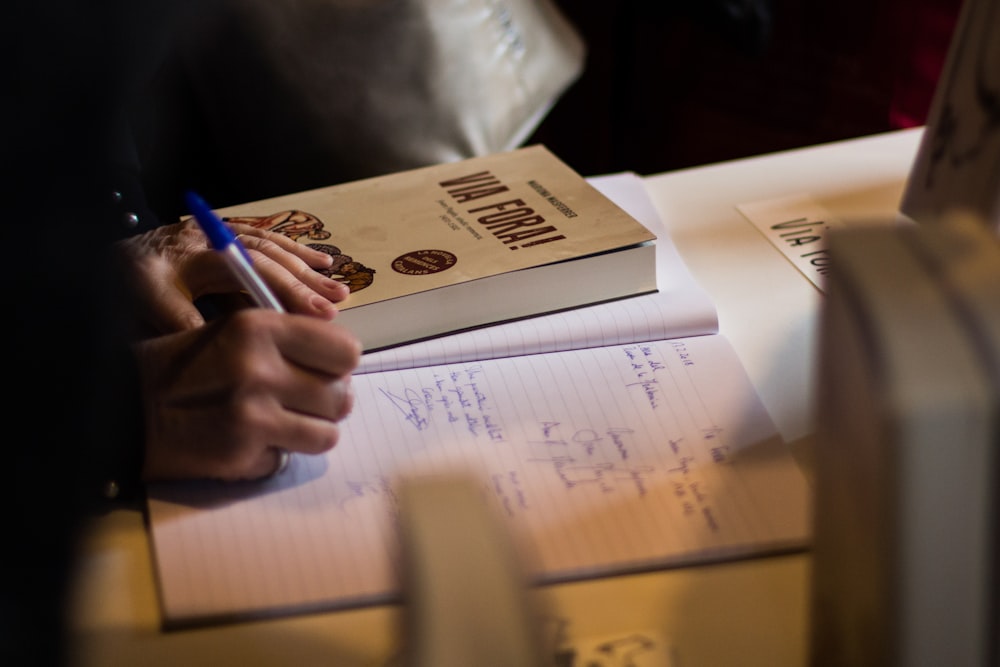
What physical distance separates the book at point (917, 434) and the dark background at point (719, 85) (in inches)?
43.1

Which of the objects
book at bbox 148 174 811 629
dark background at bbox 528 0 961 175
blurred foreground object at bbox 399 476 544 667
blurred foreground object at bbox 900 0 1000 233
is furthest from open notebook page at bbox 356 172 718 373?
dark background at bbox 528 0 961 175

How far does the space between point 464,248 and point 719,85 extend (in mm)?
1070

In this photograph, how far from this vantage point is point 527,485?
19.1 inches

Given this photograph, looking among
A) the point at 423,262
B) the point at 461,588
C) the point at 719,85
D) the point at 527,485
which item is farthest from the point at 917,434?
the point at 719,85

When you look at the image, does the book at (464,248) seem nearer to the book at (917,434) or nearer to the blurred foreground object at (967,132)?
the blurred foreground object at (967,132)

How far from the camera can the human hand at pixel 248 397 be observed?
470mm

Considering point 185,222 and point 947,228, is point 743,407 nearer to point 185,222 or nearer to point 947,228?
point 947,228

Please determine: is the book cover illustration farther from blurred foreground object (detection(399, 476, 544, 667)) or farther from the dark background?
the dark background

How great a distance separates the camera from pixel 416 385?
563 millimetres

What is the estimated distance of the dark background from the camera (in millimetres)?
1408

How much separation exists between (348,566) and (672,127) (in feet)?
4.21

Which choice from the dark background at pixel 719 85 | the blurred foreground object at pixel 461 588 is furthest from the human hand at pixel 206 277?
the dark background at pixel 719 85

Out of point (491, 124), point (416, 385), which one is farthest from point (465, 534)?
point (491, 124)

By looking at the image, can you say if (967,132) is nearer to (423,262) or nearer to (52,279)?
(423,262)
